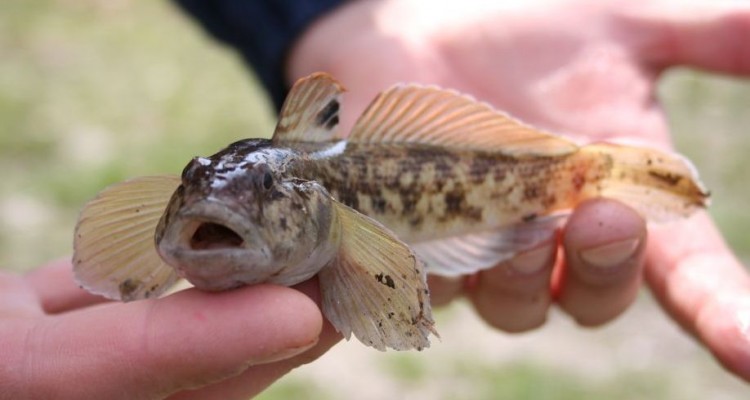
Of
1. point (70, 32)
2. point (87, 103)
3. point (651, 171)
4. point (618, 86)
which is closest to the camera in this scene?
point (651, 171)

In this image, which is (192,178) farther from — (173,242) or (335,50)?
(335,50)

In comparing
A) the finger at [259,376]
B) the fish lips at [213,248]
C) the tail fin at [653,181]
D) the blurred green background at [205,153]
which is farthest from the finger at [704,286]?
the blurred green background at [205,153]

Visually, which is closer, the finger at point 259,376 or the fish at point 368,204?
the fish at point 368,204

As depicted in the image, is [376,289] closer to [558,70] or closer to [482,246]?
[482,246]

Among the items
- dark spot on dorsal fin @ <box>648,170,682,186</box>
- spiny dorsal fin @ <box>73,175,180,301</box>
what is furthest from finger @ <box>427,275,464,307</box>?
spiny dorsal fin @ <box>73,175,180,301</box>

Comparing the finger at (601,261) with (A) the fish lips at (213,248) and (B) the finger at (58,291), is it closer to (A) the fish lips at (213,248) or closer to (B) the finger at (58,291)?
(A) the fish lips at (213,248)

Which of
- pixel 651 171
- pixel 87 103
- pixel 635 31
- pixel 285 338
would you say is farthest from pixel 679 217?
pixel 87 103
